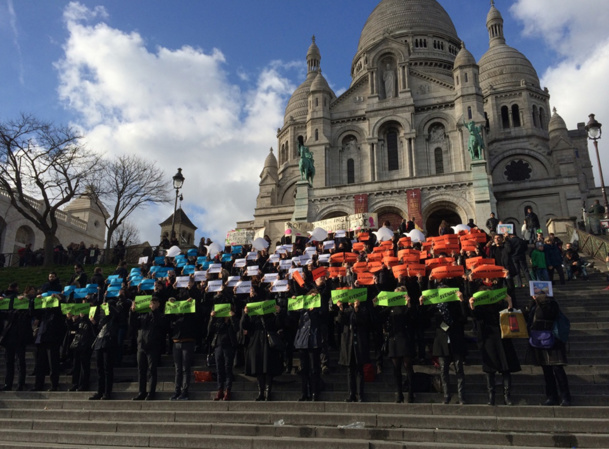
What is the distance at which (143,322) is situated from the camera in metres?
9.84

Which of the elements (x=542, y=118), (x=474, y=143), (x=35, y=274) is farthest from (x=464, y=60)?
(x=35, y=274)

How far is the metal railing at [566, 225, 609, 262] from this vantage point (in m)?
17.4

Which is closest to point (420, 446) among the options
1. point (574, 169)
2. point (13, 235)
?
point (13, 235)

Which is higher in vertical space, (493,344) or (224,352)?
(493,344)

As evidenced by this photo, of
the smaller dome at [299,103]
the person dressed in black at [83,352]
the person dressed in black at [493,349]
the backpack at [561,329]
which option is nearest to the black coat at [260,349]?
the person dressed in black at [83,352]

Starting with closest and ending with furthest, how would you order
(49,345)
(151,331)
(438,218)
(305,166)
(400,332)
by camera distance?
(400,332), (151,331), (49,345), (438,218), (305,166)

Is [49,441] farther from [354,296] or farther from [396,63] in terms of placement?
[396,63]

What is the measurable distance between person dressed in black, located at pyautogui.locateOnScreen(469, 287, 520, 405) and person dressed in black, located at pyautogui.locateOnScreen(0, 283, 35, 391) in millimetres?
9648

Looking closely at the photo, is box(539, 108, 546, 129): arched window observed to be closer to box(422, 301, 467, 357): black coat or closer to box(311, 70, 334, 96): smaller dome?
box(311, 70, 334, 96): smaller dome

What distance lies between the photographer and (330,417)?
26.1 ft

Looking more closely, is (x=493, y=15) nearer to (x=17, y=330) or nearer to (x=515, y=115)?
(x=515, y=115)

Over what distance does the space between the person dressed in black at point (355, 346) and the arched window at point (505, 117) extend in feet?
138

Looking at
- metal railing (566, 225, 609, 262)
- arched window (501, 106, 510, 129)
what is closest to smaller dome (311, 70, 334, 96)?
arched window (501, 106, 510, 129)

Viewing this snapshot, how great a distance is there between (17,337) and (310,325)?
274 inches
